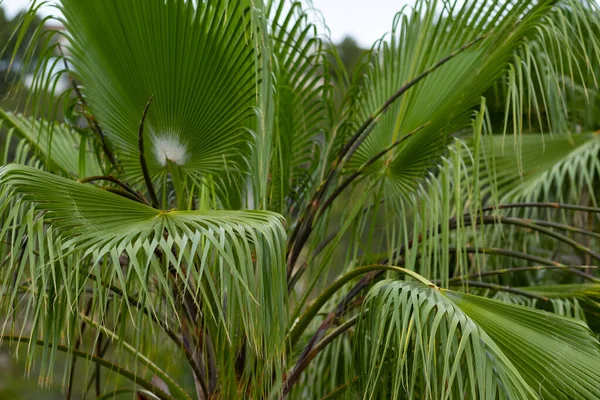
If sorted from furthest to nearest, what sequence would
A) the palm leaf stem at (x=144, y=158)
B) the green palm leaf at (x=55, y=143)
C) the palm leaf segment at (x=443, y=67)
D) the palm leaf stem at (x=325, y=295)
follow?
the green palm leaf at (x=55, y=143), the palm leaf segment at (x=443, y=67), the palm leaf stem at (x=325, y=295), the palm leaf stem at (x=144, y=158)

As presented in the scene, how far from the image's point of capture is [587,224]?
11.1ft

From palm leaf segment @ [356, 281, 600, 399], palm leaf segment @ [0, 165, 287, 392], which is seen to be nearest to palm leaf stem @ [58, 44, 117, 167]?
palm leaf segment @ [0, 165, 287, 392]

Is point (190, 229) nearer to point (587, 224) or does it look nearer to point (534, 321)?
point (534, 321)

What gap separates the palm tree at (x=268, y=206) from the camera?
1.37m

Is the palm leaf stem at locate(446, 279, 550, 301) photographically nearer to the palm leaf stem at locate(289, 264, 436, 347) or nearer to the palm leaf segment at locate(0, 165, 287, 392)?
the palm leaf stem at locate(289, 264, 436, 347)

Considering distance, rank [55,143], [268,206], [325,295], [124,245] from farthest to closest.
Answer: [55,143], [268,206], [325,295], [124,245]

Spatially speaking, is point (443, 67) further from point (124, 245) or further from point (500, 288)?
point (124, 245)

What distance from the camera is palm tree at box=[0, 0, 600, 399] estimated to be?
1373 millimetres

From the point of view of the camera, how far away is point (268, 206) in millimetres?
2018

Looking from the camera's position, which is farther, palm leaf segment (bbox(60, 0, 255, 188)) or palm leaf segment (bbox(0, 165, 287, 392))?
palm leaf segment (bbox(60, 0, 255, 188))

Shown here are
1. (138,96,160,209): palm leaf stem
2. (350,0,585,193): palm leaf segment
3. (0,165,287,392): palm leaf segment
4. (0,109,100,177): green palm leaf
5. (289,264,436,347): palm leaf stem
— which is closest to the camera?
(0,165,287,392): palm leaf segment

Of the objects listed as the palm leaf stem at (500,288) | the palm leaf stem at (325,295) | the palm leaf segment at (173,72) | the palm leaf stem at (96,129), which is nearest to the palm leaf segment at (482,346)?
the palm leaf stem at (325,295)

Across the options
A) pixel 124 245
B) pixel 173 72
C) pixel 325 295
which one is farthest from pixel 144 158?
pixel 325 295

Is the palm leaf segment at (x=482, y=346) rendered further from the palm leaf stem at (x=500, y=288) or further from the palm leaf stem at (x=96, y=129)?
the palm leaf stem at (x=96, y=129)
